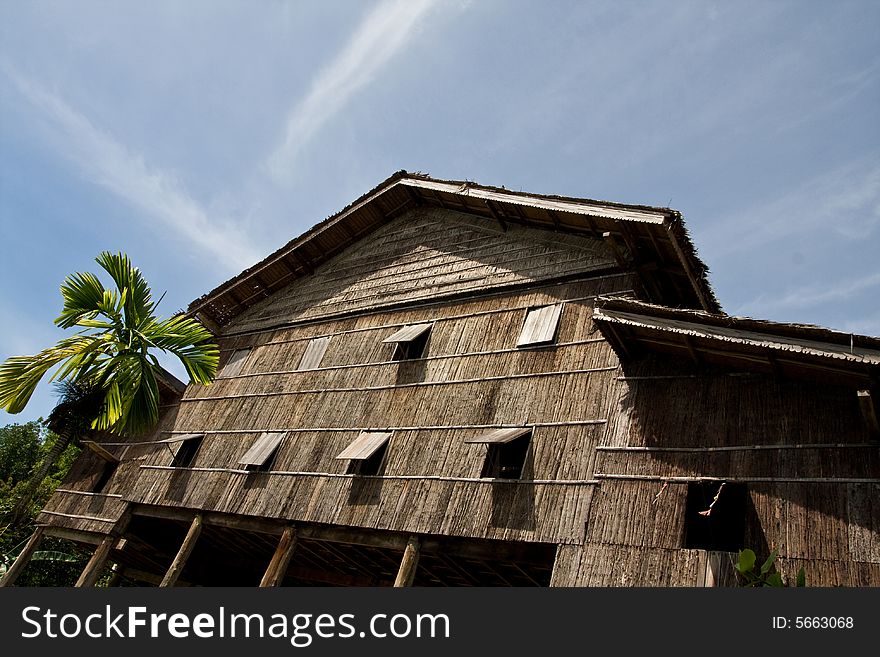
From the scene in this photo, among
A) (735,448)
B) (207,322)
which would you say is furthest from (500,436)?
(207,322)

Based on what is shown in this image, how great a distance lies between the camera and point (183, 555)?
604 inches

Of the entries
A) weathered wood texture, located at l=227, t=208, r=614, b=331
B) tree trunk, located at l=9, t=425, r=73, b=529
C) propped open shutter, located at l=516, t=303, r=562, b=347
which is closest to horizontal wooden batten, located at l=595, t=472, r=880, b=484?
propped open shutter, located at l=516, t=303, r=562, b=347

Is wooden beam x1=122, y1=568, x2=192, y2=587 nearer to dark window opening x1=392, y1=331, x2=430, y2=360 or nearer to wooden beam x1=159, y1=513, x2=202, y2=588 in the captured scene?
wooden beam x1=159, y1=513, x2=202, y2=588

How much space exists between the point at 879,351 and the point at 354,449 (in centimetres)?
1000

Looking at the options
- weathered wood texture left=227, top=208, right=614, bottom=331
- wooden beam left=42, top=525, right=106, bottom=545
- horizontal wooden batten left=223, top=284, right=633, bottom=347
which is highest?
weathered wood texture left=227, top=208, right=614, bottom=331

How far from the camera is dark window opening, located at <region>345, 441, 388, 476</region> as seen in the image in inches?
534

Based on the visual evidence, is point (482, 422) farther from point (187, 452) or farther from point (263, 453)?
point (187, 452)

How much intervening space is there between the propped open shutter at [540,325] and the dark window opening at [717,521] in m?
4.63

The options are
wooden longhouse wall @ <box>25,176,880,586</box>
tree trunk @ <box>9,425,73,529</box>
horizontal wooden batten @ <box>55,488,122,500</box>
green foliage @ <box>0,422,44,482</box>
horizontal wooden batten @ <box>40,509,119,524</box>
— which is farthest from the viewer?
green foliage @ <box>0,422,44,482</box>

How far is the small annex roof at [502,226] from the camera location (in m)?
12.4

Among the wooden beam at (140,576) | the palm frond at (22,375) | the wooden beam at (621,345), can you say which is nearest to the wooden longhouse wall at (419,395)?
the wooden beam at (621,345)

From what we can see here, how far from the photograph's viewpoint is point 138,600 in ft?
23.2

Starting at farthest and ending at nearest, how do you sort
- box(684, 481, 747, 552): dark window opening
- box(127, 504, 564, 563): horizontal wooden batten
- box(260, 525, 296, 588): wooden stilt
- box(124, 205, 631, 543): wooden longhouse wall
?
1. box(260, 525, 296, 588): wooden stilt
2. box(124, 205, 631, 543): wooden longhouse wall
3. box(127, 504, 564, 563): horizontal wooden batten
4. box(684, 481, 747, 552): dark window opening

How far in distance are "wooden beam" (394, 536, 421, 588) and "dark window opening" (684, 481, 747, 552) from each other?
4997 millimetres
